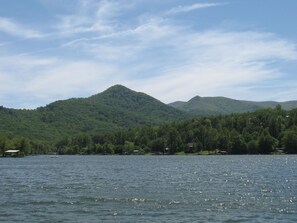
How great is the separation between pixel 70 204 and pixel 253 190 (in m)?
25.8

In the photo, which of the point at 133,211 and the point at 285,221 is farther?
the point at 133,211

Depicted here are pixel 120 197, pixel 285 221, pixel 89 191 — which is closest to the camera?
pixel 285 221

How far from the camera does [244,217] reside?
42.2m

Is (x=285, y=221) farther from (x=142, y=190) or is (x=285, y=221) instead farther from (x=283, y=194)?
(x=142, y=190)

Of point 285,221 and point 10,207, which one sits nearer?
point 285,221

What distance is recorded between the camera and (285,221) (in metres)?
40.0

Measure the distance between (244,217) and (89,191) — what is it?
26.7 metres

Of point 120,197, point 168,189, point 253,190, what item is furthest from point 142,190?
point 253,190

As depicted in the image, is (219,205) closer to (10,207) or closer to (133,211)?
(133,211)

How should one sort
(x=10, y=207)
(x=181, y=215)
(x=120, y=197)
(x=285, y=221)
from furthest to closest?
(x=120, y=197), (x=10, y=207), (x=181, y=215), (x=285, y=221)

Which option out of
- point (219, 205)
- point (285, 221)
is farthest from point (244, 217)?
point (219, 205)

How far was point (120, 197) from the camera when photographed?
56406 millimetres

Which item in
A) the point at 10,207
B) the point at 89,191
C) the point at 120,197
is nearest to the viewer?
the point at 10,207

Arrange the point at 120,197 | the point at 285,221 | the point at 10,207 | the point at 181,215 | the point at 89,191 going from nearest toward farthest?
1. the point at 285,221
2. the point at 181,215
3. the point at 10,207
4. the point at 120,197
5. the point at 89,191
